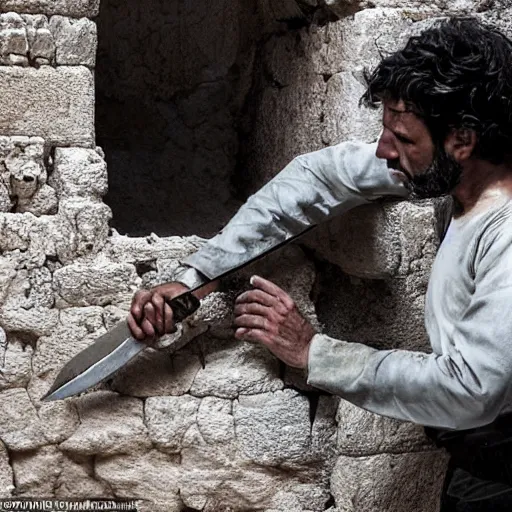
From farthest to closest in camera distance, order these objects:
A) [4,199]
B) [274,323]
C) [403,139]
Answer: [4,199], [274,323], [403,139]

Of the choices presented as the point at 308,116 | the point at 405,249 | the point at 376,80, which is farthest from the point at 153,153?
the point at 376,80

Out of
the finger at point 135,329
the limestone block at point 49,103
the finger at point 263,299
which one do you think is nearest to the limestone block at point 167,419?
the finger at point 135,329

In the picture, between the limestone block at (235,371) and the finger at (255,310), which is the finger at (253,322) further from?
the limestone block at (235,371)

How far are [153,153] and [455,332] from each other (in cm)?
137

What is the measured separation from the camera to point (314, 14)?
125 inches

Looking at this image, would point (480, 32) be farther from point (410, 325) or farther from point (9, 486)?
point (9, 486)

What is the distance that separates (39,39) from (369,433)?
1260mm

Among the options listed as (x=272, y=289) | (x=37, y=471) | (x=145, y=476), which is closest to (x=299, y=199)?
(x=272, y=289)

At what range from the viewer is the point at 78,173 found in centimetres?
295

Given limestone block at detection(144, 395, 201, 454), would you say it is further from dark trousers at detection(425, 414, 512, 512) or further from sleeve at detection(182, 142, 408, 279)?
dark trousers at detection(425, 414, 512, 512)

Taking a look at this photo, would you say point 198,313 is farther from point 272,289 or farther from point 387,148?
point 387,148

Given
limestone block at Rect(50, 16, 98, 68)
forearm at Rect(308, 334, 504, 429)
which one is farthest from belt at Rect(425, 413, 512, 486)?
limestone block at Rect(50, 16, 98, 68)

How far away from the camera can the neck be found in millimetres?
2523

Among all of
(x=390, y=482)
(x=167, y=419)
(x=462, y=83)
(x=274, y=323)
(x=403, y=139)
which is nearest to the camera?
(x=462, y=83)
